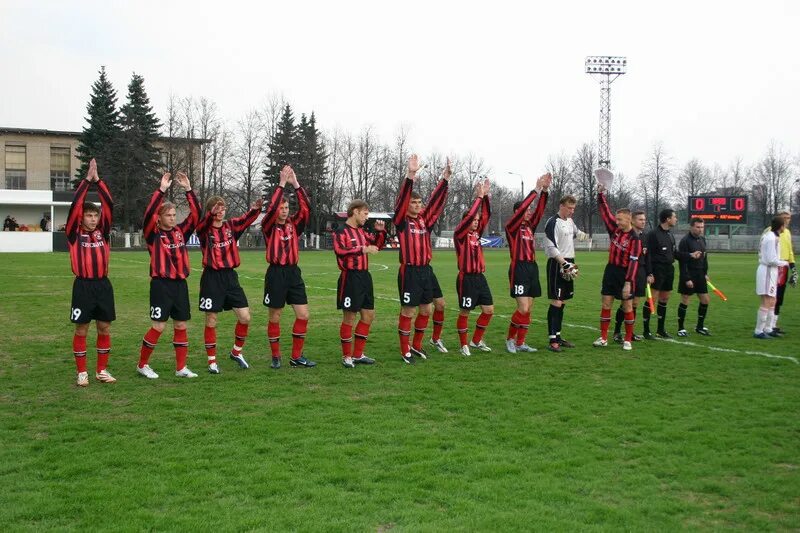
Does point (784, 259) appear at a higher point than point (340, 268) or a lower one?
higher

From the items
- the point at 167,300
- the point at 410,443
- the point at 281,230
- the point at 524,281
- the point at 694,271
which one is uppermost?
the point at 281,230

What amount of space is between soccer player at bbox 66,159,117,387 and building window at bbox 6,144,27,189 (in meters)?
81.9

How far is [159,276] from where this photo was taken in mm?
8977

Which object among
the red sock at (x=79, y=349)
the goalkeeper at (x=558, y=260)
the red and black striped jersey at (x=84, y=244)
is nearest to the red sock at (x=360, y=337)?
the goalkeeper at (x=558, y=260)

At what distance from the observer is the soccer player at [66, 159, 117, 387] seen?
845cm

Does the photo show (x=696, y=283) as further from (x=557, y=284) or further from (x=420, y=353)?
(x=420, y=353)

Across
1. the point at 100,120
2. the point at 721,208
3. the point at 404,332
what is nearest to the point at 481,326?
the point at 404,332

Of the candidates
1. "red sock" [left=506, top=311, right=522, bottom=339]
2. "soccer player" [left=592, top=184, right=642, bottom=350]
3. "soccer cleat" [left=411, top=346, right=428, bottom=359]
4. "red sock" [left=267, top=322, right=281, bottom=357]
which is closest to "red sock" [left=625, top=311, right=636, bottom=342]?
"soccer player" [left=592, top=184, right=642, bottom=350]

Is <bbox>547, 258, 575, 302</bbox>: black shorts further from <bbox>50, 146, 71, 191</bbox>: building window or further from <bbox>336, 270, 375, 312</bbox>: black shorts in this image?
<bbox>50, 146, 71, 191</bbox>: building window

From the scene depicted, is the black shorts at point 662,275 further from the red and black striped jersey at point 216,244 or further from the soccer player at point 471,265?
the red and black striped jersey at point 216,244

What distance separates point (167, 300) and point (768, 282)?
33.7 ft

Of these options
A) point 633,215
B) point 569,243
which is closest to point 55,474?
point 569,243

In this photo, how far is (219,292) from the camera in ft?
30.9

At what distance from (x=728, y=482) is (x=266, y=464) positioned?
355 centimetres
